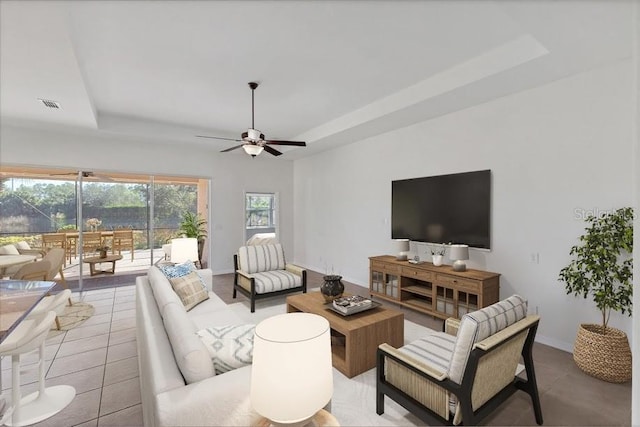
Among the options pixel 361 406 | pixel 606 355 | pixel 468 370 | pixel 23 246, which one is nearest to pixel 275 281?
pixel 361 406

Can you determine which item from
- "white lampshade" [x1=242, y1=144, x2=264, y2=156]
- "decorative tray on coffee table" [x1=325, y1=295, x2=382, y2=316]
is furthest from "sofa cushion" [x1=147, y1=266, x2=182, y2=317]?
"white lampshade" [x1=242, y1=144, x2=264, y2=156]

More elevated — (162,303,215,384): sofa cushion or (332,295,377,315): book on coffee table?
(162,303,215,384): sofa cushion

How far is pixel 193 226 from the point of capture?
6582mm

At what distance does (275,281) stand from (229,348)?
108 inches

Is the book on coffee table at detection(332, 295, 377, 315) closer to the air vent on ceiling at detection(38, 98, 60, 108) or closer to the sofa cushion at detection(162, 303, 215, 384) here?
Result: the sofa cushion at detection(162, 303, 215, 384)

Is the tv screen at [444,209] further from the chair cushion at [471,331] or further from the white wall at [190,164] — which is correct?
the white wall at [190,164]

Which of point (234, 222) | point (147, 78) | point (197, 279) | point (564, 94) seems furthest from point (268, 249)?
point (564, 94)

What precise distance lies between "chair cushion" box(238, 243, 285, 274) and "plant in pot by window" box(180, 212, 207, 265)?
7.41 feet

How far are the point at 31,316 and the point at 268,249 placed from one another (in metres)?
2.93

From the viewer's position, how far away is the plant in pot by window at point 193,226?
21.5ft

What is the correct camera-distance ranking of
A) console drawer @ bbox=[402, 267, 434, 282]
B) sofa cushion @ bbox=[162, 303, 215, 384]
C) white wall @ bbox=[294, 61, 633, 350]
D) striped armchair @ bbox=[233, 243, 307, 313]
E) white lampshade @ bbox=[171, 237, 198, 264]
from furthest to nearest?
1. striped armchair @ bbox=[233, 243, 307, 313]
2. console drawer @ bbox=[402, 267, 434, 282]
3. white lampshade @ bbox=[171, 237, 198, 264]
4. white wall @ bbox=[294, 61, 633, 350]
5. sofa cushion @ bbox=[162, 303, 215, 384]

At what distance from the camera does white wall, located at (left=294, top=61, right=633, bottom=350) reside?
280 cm

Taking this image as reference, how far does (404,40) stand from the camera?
276cm

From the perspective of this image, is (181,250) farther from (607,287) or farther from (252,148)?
(607,287)
